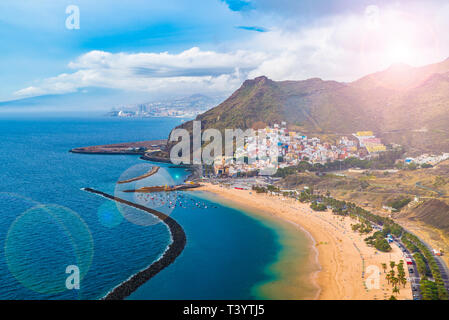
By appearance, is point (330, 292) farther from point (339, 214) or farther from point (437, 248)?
point (339, 214)

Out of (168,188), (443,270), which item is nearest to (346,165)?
(168,188)

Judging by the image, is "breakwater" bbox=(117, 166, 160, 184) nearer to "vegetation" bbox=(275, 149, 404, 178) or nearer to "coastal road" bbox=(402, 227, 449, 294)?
"vegetation" bbox=(275, 149, 404, 178)

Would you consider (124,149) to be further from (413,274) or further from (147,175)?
(413,274)

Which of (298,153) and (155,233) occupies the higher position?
(298,153)

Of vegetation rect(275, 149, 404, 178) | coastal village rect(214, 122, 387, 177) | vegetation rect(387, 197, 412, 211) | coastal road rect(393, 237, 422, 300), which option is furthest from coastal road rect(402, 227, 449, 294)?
coastal village rect(214, 122, 387, 177)

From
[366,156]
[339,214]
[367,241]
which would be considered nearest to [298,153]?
[366,156]

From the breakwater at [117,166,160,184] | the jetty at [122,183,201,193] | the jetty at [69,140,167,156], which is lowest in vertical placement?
the jetty at [122,183,201,193]

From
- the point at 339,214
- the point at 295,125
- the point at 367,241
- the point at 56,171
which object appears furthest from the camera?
the point at 295,125
